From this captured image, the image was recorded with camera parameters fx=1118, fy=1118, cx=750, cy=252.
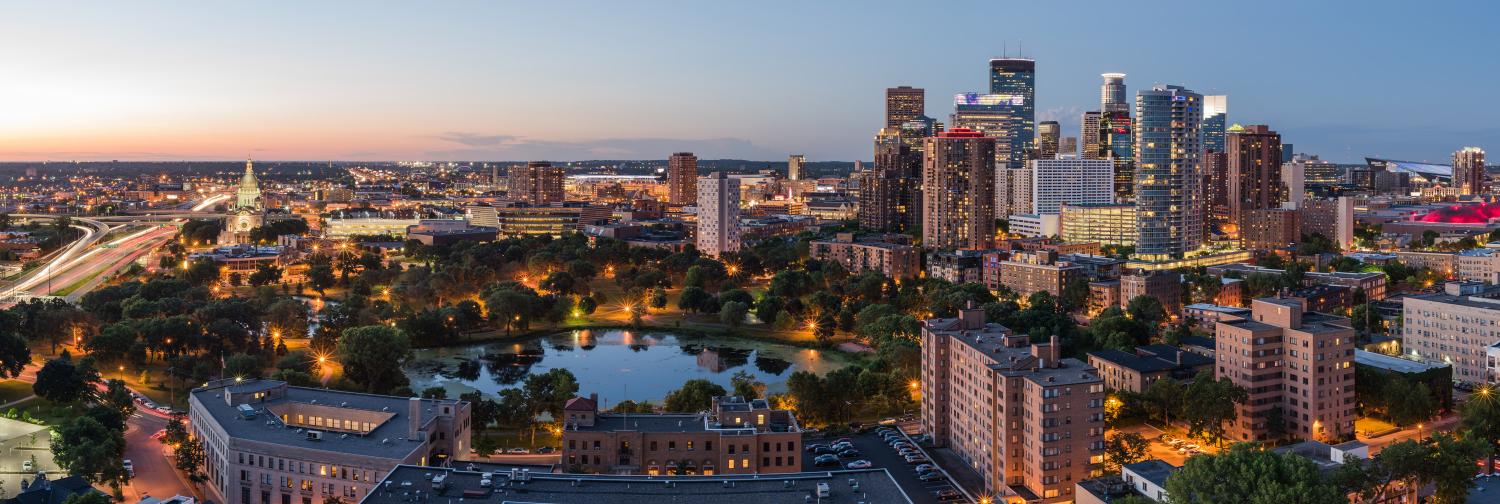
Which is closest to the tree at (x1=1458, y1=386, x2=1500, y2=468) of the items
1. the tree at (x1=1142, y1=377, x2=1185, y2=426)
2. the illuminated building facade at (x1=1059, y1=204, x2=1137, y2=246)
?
the tree at (x1=1142, y1=377, x2=1185, y2=426)

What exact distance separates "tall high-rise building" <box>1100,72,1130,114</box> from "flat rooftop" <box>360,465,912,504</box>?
93.3 m

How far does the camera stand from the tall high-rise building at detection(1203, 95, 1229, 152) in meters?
127

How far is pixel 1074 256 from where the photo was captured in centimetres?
5628

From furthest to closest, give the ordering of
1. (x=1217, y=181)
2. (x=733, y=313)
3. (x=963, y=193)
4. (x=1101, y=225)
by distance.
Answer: (x=1217, y=181) < (x=1101, y=225) < (x=963, y=193) < (x=733, y=313)

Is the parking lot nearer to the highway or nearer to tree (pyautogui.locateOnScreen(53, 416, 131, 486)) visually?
tree (pyautogui.locateOnScreen(53, 416, 131, 486))

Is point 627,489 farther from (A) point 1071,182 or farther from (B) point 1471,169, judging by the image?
(B) point 1471,169

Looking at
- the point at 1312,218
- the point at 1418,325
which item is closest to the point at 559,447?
the point at 1418,325

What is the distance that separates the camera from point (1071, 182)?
9675 cm

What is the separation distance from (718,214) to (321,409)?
4999 centimetres

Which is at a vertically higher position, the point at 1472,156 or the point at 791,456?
the point at 1472,156

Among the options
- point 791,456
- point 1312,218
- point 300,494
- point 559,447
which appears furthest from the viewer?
point 1312,218

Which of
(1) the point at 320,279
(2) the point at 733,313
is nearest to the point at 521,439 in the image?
(2) the point at 733,313

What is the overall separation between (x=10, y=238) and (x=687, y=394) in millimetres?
64999

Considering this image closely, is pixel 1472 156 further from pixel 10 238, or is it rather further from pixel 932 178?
pixel 10 238
